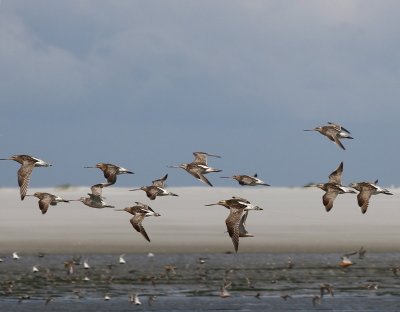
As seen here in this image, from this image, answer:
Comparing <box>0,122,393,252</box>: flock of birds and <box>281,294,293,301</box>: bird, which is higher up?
<box>0,122,393,252</box>: flock of birds

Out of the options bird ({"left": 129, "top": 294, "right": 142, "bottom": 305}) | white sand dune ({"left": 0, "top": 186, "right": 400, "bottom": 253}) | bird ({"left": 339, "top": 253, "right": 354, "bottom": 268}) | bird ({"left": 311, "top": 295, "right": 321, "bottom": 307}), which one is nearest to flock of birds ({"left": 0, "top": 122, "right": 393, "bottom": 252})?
bird ({"left": 129, "top": 294, "right": 142, "bottom": 305})

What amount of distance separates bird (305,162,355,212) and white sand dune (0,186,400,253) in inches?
855

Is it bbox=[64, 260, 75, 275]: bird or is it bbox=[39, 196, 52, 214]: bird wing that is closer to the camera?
bbox=[39, 196, 52, 214]: bird wing

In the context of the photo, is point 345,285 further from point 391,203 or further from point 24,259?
point 391,203

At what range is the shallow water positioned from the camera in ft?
115

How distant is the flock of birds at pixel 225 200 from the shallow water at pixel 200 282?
690cm

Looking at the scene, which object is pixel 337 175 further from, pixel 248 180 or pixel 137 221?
pixel 137 221

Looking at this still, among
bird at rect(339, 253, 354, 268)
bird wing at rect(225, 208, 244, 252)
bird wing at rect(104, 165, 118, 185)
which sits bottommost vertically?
bird wing at rect(225, 208, 244, 252)

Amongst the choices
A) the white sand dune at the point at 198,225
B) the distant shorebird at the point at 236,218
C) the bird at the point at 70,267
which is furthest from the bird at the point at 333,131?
the white sand dune at the point at 198,225

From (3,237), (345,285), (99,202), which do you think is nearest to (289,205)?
(3,237)

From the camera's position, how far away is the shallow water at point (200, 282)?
3506 cm

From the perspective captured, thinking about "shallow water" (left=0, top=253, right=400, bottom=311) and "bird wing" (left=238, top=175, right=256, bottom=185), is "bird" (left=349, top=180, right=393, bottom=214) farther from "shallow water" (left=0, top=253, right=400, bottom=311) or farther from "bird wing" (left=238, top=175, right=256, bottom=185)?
"shallow water" (left=0, top=253, right=400, bottom=311)

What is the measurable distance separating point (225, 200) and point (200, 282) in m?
13.7

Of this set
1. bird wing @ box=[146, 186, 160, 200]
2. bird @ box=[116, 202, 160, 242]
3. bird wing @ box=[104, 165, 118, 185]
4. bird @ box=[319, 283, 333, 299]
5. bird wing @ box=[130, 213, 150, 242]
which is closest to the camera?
bird wing @ box=[130, 213, 150, 242]
